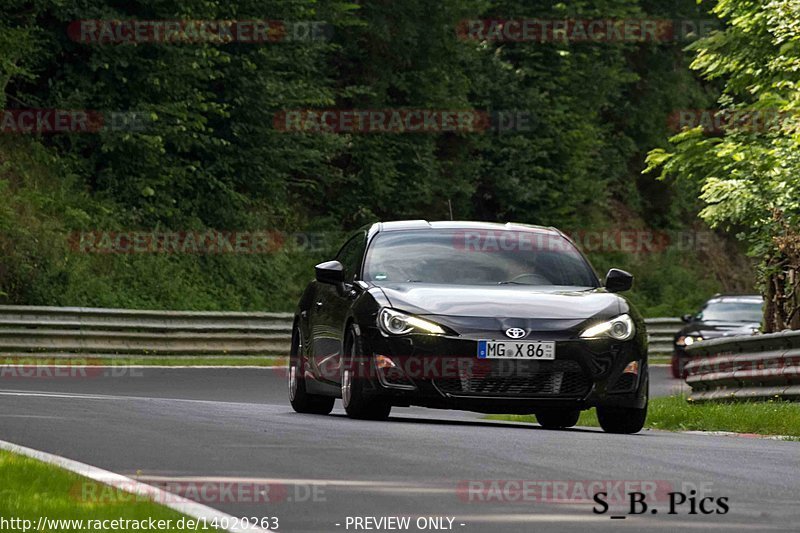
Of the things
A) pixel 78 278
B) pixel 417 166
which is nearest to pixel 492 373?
pixel 78 278

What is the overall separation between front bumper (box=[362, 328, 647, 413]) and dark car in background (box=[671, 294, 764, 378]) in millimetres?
18951

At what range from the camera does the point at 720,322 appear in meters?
33.2

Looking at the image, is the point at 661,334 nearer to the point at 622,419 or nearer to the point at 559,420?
the point at 559,420

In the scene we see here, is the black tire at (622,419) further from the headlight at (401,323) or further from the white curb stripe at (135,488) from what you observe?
the white curb stripe at (135,488)

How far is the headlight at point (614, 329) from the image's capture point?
13.0 metres

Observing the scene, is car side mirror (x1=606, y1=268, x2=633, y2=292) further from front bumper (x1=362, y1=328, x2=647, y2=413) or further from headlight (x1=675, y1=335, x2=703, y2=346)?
headlight (x1=675, y1=335, x2=703, y2=346)

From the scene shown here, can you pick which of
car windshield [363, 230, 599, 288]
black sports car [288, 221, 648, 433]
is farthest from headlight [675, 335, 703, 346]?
black sports car [288, 221, 648, 433]

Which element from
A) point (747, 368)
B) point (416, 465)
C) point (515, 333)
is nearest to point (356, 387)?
point (515, 333)

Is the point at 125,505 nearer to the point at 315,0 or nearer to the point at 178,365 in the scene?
the point at 178,365

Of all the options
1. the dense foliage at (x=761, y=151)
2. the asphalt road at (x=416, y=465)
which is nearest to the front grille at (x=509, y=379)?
the asphalt road at (x=416, y=465)

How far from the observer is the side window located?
14.5m

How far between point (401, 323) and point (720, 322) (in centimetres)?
2114

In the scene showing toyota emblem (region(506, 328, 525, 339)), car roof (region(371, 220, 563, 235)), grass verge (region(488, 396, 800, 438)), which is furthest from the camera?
grass verge (region(488, 396, 800, 438))

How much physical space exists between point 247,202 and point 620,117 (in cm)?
2289
